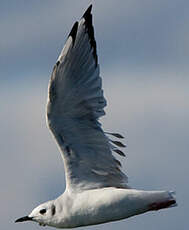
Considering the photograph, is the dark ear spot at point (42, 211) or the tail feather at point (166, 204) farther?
the dark ear spot at point (42, 211)

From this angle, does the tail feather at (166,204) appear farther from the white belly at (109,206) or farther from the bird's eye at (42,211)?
the bird's eye at (42,211)

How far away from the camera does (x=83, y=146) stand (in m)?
25.9

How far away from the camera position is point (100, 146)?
25953 millimetres

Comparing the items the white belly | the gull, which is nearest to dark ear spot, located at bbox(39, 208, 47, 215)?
the gull

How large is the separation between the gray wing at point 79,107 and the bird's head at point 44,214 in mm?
443

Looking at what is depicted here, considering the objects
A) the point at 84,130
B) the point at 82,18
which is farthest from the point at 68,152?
the point at 82,18

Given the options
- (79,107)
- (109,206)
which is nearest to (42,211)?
(109,206)

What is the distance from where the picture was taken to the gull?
25453 millimetres

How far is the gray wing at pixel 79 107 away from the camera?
25.5 m

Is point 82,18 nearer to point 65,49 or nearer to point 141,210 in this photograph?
point 65,49

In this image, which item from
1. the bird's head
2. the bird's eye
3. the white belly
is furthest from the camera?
the bird's eye

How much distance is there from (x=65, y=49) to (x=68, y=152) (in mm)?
1567

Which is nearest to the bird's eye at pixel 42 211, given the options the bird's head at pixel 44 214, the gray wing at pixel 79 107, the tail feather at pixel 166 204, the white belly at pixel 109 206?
the bird's head at pixel 44 214

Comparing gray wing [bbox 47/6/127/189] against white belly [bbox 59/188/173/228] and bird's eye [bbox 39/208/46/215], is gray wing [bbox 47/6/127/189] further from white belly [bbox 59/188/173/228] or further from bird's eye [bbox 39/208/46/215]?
bird's eye [bbox 39/208/46/215]
